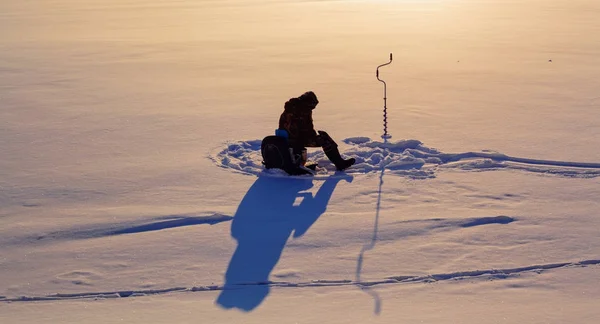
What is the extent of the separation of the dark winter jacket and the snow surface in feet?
1.26

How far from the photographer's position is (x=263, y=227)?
251 inches

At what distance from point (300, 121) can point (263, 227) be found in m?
1.52

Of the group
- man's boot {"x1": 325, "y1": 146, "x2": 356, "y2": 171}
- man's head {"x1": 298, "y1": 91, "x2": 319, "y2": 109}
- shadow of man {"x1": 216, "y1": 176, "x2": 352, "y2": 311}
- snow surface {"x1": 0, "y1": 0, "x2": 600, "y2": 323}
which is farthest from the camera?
man's boot {"x1": 325, "y1": 146, "x2": 356, "y2": 171}

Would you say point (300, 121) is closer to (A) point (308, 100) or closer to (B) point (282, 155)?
(A) point (308, 100)

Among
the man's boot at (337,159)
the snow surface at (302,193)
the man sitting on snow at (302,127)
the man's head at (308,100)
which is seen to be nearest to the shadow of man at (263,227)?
the snow surface at (302,193)

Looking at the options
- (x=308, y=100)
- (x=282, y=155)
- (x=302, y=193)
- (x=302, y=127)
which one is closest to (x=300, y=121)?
(x=302, y=127)

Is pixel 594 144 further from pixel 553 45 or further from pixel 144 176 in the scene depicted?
pixel 553 45

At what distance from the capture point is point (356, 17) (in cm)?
2239

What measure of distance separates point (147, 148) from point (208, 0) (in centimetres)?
2128

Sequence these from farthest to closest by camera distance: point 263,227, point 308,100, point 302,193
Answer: point 308,100 < point 302,193 < point 263,227

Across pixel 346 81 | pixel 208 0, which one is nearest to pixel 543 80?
pixel 346 81

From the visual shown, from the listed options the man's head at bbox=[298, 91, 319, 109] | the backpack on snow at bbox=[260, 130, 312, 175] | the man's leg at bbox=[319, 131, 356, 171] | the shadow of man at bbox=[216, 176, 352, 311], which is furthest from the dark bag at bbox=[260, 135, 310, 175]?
the man's head at bbox=[298, 91, 319, 109]

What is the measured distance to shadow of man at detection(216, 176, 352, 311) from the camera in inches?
206

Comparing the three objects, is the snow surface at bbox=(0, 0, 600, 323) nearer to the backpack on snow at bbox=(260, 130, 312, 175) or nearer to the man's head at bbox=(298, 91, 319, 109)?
the backpack on snow at bbox=(260, 130, 312, 175)
